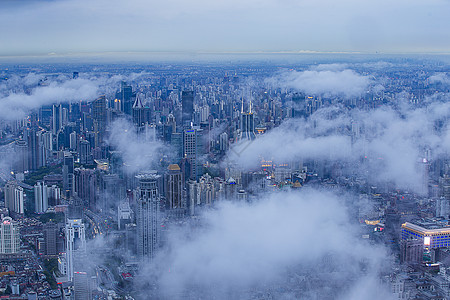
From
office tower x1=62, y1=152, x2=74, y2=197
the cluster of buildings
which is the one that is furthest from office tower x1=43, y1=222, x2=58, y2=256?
office tower x1=62, y1=152, x2=74, y2=197

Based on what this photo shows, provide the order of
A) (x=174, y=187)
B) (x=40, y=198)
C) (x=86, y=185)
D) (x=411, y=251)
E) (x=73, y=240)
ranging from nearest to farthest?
(x=411, y=251) → (x=73, y=240) → (x=174, y=187) → (x=40, y=198) → (x=86, y=185)

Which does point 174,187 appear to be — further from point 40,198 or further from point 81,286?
point 81,286

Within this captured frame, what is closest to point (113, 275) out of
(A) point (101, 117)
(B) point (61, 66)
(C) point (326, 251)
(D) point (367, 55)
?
(C) point (326, 251)

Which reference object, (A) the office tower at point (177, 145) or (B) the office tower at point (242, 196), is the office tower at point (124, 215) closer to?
(B) the office tower at point (242, 196)

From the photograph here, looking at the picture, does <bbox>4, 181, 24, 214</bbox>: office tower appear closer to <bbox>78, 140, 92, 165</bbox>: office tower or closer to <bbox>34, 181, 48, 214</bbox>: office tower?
<bbox>34, 181, 48, 214</bbox>: office tower

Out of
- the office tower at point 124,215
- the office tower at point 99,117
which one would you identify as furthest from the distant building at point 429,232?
the office tower at point 99,117

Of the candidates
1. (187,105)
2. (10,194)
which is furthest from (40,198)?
(187,105)
